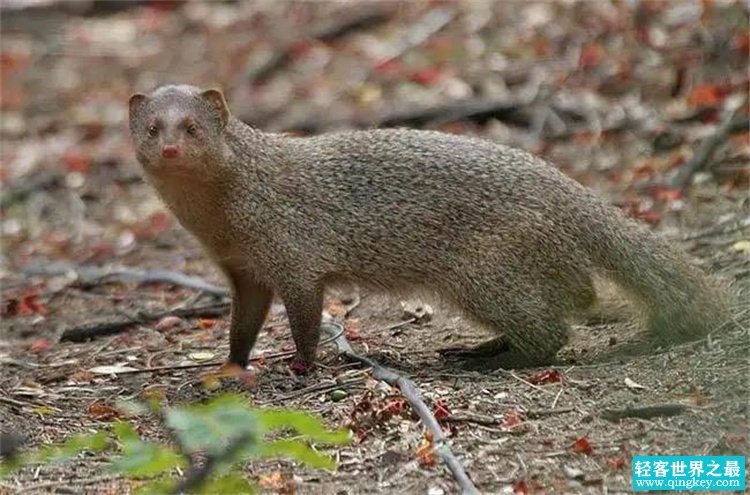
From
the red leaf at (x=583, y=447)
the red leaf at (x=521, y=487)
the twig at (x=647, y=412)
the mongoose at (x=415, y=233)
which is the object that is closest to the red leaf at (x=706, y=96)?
the mongoose at (x=415, y=233)

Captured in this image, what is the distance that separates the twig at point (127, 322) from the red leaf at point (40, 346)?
0.09 metres

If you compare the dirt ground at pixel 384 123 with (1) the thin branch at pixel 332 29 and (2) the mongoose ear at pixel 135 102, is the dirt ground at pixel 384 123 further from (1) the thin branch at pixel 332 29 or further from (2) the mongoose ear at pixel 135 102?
(2) the mongoose ear at pixel 135 102

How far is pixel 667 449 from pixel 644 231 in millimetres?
1821

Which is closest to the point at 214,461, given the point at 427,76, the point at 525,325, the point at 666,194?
the point at 525,325

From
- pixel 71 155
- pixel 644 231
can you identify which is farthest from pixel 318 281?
pixel 71 155

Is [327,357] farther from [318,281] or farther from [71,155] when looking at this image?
[71,155]

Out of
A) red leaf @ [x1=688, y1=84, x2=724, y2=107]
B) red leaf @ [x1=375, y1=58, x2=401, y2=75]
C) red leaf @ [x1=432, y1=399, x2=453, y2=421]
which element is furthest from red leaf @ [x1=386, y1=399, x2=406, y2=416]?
red leaf @ [x1=375, y1=58, x2=401, y2=75]

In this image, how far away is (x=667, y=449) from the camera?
462cm

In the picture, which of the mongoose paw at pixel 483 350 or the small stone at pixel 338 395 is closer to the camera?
the small stone at pixel 338 395

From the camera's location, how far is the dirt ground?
484 cm

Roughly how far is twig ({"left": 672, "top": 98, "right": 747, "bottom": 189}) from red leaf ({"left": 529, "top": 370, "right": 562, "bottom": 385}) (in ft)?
10.5

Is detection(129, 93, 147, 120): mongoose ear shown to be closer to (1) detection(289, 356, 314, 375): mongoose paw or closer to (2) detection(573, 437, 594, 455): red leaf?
(1) detection(289, 356, 314, 375): mongoose paw

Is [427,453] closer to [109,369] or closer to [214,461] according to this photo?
[214,461]

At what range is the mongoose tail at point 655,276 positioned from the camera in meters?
6.08
